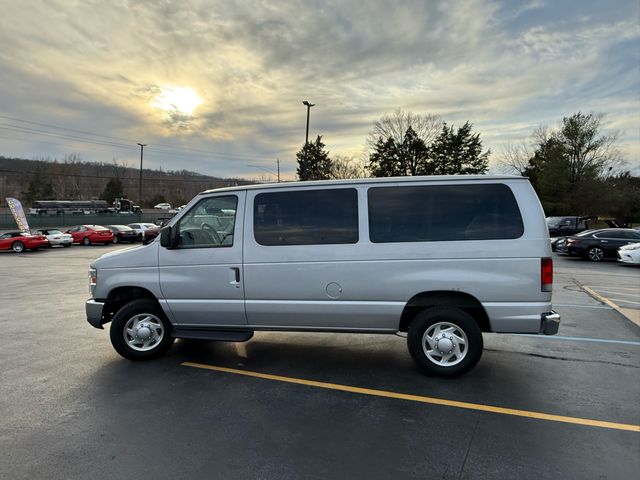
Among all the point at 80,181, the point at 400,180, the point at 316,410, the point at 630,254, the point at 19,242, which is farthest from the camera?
the point at 80,181

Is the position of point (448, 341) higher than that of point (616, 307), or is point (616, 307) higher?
point (448, 341)

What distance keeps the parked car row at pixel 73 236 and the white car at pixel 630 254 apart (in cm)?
2530

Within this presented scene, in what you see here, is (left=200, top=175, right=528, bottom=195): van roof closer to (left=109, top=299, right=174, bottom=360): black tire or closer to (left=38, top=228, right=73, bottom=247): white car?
(left=109, top=299, right=174, bottom=360): black tire

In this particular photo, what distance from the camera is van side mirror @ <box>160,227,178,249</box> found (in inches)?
184

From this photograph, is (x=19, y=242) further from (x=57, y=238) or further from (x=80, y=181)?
(x=80, y=181)

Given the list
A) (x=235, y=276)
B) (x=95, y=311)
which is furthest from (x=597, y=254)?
(x=95, y=311)

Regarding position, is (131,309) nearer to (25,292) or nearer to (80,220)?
(25,292)

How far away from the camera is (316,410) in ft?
12.1

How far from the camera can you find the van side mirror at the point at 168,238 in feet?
15.3

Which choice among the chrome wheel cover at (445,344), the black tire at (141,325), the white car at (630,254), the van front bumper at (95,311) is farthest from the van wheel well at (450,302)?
the white car at (630,254)

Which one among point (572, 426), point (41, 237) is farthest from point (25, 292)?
point (41, 237)

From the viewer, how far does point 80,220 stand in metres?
47.2

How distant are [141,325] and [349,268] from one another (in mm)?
2765

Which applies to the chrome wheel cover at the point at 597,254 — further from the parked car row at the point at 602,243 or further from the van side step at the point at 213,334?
the van side step at the point at 213,334
